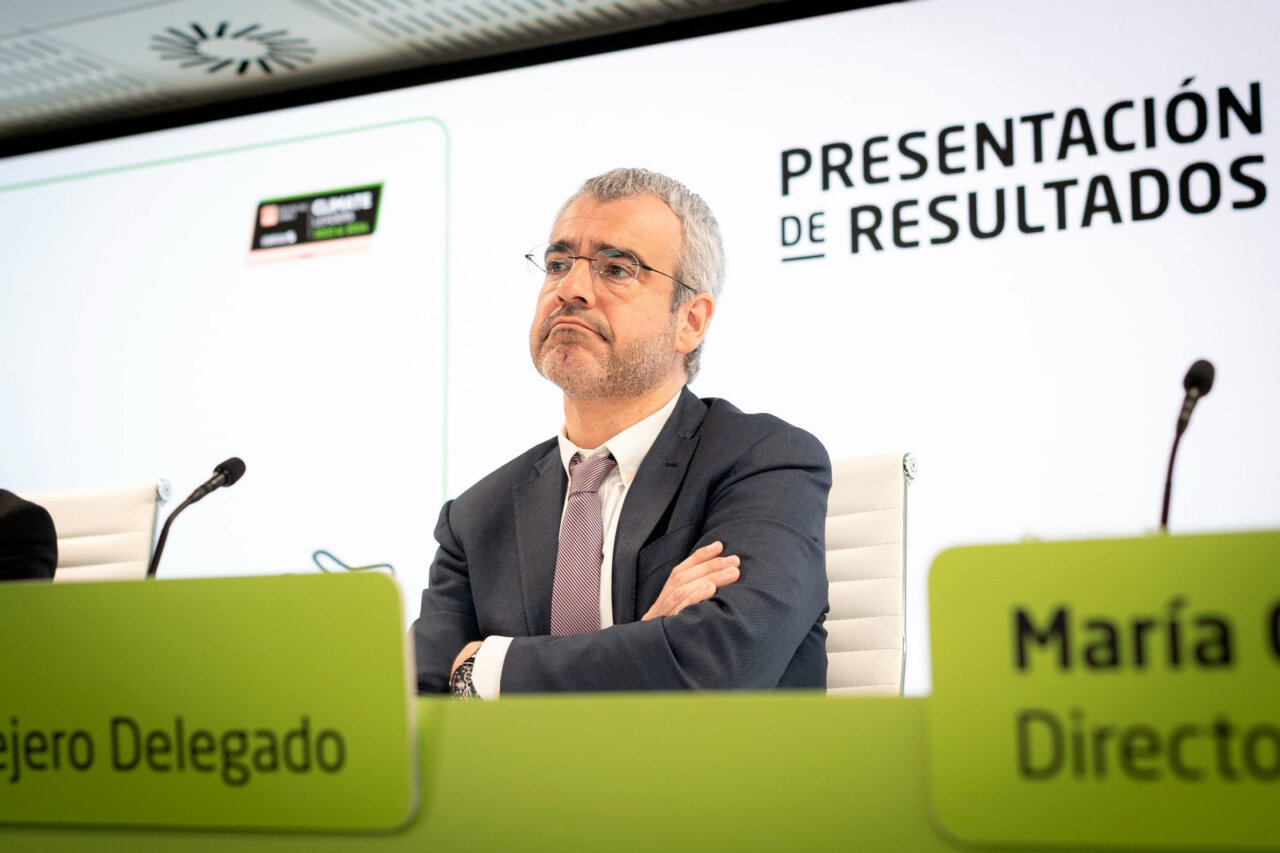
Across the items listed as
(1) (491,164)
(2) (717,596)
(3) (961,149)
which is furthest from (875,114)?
(2) (717,596)

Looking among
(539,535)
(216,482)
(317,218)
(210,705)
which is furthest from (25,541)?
(317,218)

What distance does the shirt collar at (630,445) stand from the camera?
1.86 metres

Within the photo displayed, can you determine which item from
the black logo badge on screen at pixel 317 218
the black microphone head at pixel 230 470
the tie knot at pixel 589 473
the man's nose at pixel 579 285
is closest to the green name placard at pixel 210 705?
the tie knot at pixel 589 473

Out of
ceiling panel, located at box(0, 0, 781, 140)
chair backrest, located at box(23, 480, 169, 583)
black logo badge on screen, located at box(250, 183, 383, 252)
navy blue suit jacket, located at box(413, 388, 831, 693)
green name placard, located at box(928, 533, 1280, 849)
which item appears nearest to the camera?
green name placard, located at box(928, 533, 1280, 849)

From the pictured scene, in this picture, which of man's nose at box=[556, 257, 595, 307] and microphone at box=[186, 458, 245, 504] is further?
microphone at box=[186, 458, 245, 504]

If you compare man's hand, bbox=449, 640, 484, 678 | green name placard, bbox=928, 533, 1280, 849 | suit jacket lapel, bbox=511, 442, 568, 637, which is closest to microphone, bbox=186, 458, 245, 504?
suit jacket lapel, bbox=511, 442, 568, 637

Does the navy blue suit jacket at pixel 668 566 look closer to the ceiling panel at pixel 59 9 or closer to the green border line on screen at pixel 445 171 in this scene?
the green border line on screen at pixel 445 171

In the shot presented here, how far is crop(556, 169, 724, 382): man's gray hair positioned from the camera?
6.73 feet

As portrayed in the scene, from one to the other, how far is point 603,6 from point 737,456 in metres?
2.21

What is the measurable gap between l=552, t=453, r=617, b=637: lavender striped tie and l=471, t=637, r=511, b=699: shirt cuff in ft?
0.54

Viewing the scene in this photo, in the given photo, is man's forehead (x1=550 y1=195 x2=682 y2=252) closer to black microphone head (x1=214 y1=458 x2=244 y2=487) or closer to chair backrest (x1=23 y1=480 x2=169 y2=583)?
black microphone head (x1=214 y1=458 x2=244 y2=487)

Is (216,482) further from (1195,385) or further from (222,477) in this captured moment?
(1195,385)

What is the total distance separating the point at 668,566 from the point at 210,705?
114 centimetres

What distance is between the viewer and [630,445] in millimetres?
1882
